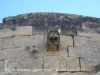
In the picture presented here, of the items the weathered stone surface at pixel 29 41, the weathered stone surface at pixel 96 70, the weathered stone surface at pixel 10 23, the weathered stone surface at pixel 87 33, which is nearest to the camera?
the weathered stone surface at pixel 96 70

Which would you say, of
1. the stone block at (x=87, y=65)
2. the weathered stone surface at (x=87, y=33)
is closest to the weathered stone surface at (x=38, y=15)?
the weathered stone surface at (x=87, y=33)

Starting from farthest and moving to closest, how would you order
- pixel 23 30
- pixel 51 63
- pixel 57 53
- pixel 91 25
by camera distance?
pixel 91 25, pixel 23 30, pixel 57 53, pixel 51 63

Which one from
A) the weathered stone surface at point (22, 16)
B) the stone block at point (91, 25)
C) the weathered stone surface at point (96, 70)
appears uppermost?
the weathered stone surface at point (22, 16)

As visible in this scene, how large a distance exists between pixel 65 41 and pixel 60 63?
578 mm

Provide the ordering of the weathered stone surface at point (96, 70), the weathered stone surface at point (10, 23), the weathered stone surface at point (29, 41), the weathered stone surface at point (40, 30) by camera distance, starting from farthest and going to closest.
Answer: the weathered stone surface at point (10, 23), the weathered stone surface at point (40, 30), the weathered stone surface at point (29, 41), the weathered stone surface at point (96, 70)

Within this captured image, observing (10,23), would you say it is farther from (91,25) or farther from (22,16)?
(91,25)

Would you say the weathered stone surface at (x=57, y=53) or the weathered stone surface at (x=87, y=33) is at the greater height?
the weathered stone surface at (x=87, y=33)

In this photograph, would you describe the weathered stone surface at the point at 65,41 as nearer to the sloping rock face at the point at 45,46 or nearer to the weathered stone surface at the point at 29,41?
the sloping rock face at the point at 45,46

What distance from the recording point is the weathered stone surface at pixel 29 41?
22.6 ft

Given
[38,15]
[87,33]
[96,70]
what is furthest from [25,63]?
[87,33]

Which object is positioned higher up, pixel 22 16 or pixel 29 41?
pixel 22 16

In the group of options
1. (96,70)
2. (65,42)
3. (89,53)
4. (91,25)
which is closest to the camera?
(96,70)

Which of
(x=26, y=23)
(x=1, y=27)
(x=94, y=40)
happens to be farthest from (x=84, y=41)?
(x=1, y=27)

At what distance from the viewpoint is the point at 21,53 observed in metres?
6.78
